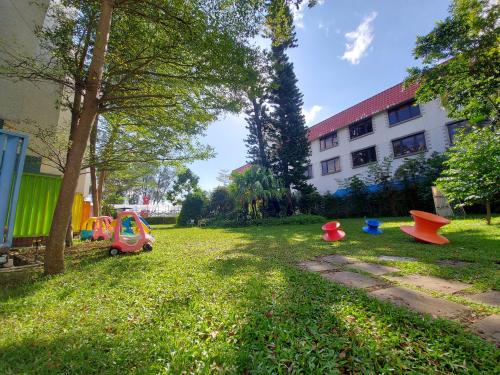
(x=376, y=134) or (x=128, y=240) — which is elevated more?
(x=376, y=134)

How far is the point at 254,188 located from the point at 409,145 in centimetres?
1191

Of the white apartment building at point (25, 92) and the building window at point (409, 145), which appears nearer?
the white apartment building at point (25, 92)

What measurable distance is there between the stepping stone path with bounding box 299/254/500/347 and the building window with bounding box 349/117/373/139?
59.6 feet

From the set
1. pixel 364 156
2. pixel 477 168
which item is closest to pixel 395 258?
pixel 477 168

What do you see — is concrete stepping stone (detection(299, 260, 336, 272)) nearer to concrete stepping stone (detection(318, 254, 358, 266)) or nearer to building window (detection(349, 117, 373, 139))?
concrete stepping stone (detection(318, 254, 358, 266))

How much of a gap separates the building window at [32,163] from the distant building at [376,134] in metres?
19.3

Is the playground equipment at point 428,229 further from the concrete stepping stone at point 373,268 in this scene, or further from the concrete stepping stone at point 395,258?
the concrete stepping stone at point 373,268

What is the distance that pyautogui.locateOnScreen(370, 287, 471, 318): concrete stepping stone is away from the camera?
7.45ft

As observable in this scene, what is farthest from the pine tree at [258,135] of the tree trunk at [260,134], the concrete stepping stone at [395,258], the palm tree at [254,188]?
the concrete stepping stone at [395,258]

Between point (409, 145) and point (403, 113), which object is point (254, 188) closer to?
point (409, 145)

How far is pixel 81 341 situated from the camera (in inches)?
79.9

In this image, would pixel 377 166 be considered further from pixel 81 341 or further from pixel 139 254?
pixel 81 341

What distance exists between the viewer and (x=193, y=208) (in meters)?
20.0

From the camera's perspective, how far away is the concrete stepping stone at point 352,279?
10.3 feet
